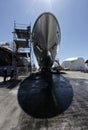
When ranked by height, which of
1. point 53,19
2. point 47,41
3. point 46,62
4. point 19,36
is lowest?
point 46,62

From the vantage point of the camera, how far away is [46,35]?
11383 mm

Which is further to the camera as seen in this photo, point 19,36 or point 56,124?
point 19,36

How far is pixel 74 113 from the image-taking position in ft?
19.1

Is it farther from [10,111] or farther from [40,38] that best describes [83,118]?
[40,38]

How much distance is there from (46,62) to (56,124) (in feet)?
22.8

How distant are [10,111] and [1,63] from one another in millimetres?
22724

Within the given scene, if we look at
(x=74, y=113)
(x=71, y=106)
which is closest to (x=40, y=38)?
(x=71, y=106)

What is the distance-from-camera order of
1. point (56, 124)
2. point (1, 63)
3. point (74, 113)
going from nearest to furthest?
point (56, 124), point (74, 113), point (1, 63)

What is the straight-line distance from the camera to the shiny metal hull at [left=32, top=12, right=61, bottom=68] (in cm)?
1147

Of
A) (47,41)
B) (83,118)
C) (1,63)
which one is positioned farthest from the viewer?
(1,63)

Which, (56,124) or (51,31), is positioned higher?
(51,31)

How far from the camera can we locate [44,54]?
11906 mm

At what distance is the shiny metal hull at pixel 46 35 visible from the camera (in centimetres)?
1147

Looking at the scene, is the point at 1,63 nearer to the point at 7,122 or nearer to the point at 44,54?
the point at 44,54
